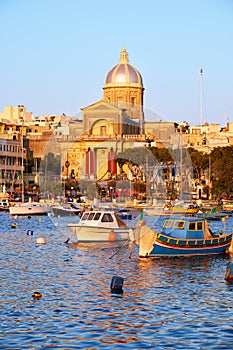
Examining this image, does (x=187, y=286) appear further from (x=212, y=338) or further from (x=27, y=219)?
(x=27, y=219)

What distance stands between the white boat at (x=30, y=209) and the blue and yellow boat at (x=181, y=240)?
62.1 meters

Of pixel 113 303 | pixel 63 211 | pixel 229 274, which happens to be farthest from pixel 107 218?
pixel 63 211

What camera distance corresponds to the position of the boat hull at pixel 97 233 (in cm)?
6000

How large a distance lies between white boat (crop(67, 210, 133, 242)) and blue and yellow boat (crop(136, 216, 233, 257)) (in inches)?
347

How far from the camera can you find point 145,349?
88.4 ft

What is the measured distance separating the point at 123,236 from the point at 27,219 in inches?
1875

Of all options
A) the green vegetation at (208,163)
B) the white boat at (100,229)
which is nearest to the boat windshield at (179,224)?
the white boat at (100,229)

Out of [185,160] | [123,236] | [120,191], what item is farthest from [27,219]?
[123,236]

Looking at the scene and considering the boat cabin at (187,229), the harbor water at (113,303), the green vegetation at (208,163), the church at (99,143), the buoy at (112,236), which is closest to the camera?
the harbor water at (113,303)

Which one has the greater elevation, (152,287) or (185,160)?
(185,160)

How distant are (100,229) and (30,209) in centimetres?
5491

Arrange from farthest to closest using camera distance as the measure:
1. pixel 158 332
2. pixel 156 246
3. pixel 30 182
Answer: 1. pixel 30 182
2. pixel 156 246
3. pixel 158 332

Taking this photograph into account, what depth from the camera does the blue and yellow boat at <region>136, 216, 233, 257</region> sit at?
49.1 meters

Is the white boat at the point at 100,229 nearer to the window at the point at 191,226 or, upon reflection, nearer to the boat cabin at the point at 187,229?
the boat cabin at the point at 187,229
